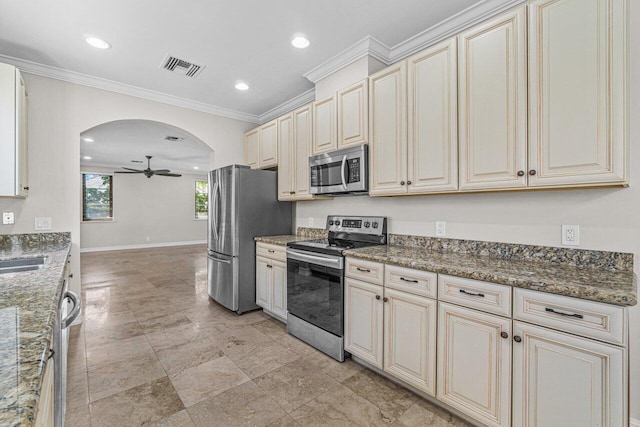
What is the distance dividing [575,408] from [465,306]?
577 mm

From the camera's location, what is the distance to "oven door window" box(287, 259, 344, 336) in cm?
242

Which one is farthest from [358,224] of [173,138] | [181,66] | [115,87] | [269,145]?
[173,138]

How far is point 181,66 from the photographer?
120 inches

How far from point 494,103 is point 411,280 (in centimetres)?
123

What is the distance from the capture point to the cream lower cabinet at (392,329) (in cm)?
184

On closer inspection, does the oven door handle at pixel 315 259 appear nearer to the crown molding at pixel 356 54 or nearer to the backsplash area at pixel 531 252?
the backsplash area at pixel 531 252

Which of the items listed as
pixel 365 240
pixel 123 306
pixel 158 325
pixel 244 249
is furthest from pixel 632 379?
pixel 123 306

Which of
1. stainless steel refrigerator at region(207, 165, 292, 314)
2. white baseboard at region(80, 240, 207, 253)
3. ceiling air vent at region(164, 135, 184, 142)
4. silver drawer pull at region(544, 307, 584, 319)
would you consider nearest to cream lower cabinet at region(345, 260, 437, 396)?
silver drawer pull at region(544, 307, 584, 319)

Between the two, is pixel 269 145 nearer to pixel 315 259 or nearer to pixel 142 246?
pixel 315 259

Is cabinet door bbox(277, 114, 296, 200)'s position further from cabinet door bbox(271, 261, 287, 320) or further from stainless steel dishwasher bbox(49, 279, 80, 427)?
stainless steel dishwasher bbox(49, 279, 80, 427)

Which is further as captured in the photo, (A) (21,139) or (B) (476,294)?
(A) (21,139)

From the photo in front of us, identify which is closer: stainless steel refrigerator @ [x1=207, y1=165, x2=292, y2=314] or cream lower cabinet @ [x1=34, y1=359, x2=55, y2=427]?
cream lower cabinet @ [x1=34, y1=359, x2=55, y2=427]

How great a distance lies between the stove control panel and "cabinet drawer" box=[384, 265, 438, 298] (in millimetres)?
748

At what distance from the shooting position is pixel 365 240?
9.44 ft
